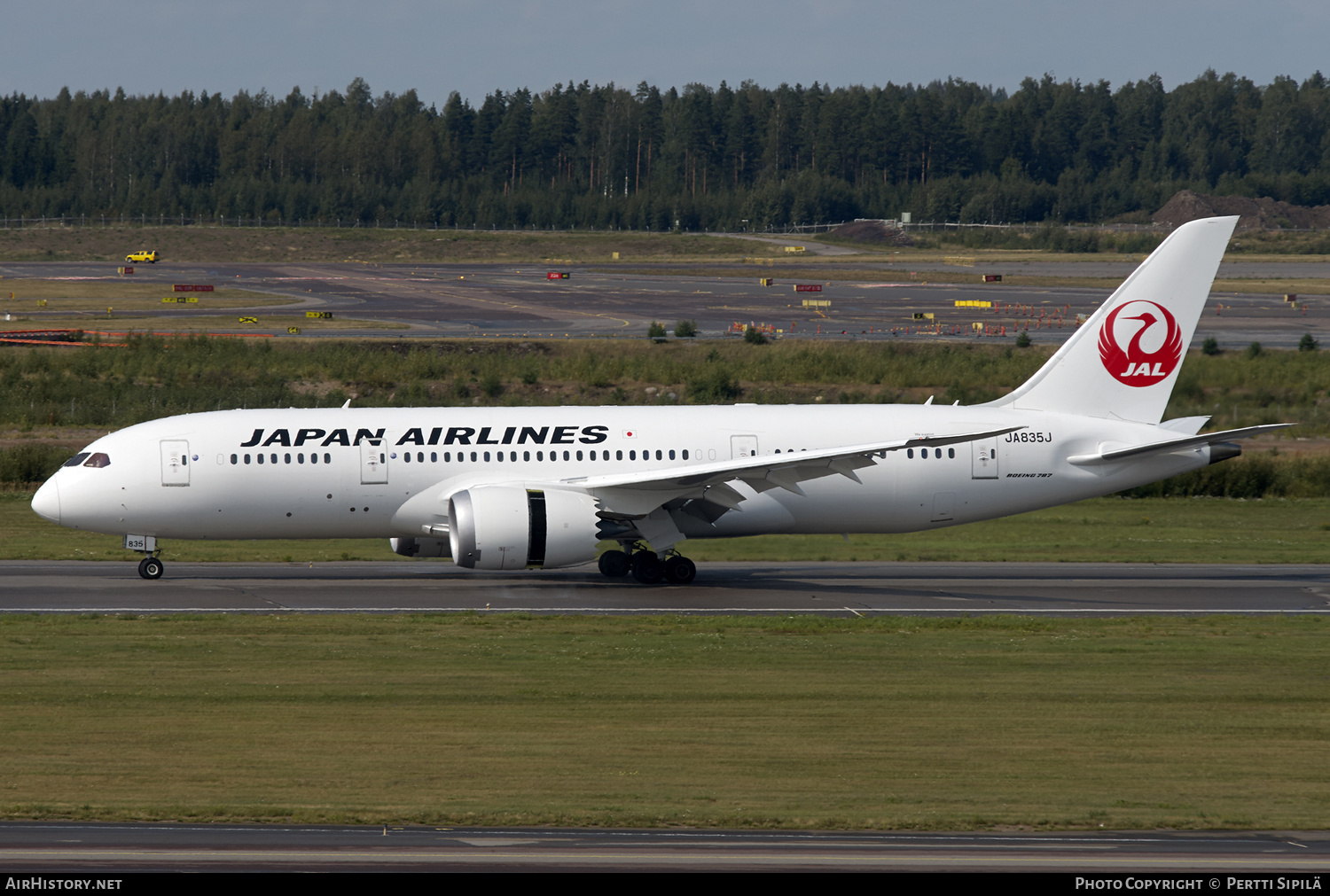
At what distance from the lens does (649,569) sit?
32.9m

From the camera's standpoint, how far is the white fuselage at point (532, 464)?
32219 mm

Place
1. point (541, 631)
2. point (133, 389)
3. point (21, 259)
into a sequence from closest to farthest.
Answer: point (541, 631) < point (133, 389) < point (21, 259)

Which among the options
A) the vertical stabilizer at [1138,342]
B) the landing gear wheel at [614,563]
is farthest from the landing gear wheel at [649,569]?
the vertical stabilizer at [1138,342]

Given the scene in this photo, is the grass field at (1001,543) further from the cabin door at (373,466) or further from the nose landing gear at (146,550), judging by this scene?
the cabin door at (373,466)

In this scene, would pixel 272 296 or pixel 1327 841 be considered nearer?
pixel 1327 841

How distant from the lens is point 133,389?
6153 cm

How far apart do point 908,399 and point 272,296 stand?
6590 centimetres

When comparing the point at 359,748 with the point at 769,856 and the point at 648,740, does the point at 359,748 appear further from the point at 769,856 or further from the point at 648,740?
the point at 769,856

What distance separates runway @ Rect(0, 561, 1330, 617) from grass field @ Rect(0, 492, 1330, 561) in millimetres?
1175

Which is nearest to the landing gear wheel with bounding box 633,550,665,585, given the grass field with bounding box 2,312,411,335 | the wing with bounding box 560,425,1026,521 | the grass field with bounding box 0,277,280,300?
the wing with bounding box 560,425,1026,521

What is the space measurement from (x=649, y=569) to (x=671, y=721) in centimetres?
1320

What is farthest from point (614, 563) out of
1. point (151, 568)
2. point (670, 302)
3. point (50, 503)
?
point (670, 302)

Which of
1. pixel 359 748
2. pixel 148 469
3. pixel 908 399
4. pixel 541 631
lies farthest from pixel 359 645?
pixel 908 399

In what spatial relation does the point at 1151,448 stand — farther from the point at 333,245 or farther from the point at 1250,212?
the point at 1250,212
